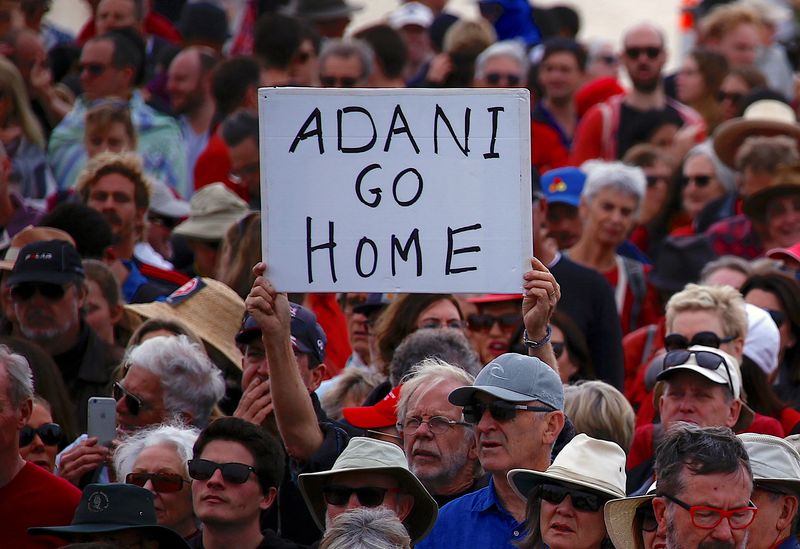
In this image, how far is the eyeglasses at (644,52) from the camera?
12891mm

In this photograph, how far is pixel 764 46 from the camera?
48.0ft

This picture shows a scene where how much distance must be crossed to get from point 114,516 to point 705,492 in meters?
2.00

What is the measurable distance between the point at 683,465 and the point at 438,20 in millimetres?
10713

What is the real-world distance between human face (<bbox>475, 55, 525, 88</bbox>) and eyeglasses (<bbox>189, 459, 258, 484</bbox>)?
690 cm

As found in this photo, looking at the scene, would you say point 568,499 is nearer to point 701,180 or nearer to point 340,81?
point 701,180

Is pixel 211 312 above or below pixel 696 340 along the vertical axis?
above

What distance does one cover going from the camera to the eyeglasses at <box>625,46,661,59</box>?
508 inches

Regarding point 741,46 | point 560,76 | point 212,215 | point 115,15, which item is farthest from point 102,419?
point 741,46

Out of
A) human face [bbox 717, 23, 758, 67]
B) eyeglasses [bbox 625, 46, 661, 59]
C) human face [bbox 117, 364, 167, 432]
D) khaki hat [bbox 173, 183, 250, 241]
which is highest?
human face [bbox 717, 23, 758, 67]

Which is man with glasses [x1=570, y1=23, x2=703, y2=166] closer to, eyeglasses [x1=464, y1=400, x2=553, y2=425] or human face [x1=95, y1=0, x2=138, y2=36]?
human face [x1=95, y1=0, x2=138, y2=36]

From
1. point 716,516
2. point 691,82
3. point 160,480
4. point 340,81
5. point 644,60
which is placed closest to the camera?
point 716,516

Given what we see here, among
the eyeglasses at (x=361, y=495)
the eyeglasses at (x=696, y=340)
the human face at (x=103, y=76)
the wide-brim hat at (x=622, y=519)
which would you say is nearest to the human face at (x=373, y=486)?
the eyeglasses at (x=361, y=495)

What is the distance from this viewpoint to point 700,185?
11555 millimetres

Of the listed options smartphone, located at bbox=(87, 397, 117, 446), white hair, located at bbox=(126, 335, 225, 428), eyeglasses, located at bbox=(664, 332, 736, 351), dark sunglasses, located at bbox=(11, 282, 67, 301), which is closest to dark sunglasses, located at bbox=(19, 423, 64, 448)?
smartphone, located at bbox=(87, 397, 117, 446)
